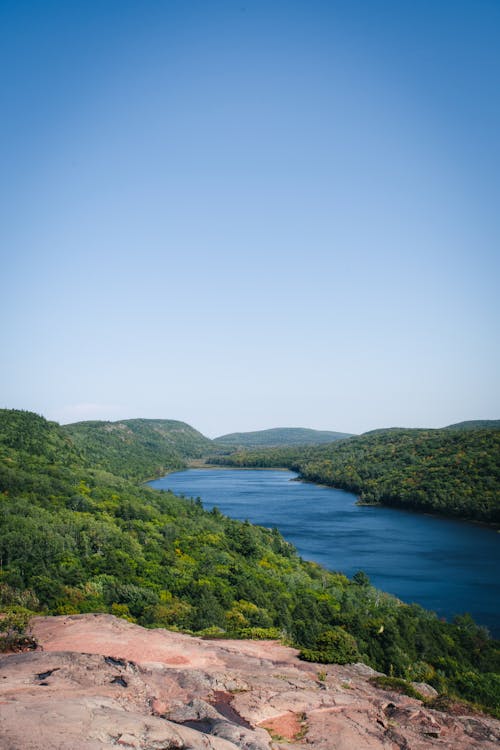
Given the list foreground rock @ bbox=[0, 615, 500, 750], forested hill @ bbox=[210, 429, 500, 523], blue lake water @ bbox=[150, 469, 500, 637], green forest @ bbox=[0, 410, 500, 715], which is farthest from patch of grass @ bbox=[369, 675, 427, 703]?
forested hill @ bbox=[210, 429, 500, 523]

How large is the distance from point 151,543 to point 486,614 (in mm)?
36666

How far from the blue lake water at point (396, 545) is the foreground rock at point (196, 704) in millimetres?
37765

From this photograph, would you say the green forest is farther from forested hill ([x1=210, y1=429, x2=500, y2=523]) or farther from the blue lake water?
forested hill ([x1=210, y1=429, x2=500, y2=523])

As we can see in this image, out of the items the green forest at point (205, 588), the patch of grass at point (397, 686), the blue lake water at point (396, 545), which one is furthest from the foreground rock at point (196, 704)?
the blue lake water at point (396, 545)

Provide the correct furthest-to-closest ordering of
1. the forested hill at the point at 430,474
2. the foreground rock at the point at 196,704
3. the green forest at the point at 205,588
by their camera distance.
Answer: the forested hill at the point at 430,474
the green forest at the point at 205,588
the foreground rock at the point at 196,704

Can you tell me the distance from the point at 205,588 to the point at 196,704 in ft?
86.6

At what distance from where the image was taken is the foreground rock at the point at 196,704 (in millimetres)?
10188

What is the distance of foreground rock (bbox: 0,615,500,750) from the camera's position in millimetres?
10188

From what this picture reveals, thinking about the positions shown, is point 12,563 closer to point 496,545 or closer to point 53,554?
→ point 53,554

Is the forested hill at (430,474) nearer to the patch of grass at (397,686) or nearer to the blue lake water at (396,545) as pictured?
the blue lake water at (396,545)

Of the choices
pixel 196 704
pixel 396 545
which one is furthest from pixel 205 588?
pixel 396 545

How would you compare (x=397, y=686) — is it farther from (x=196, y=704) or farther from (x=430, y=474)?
(x=430, y=474)

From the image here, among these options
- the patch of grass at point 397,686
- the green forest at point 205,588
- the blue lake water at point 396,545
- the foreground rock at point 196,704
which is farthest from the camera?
the blue lake water at point 396,545

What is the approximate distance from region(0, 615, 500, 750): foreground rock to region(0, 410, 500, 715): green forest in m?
3.84
